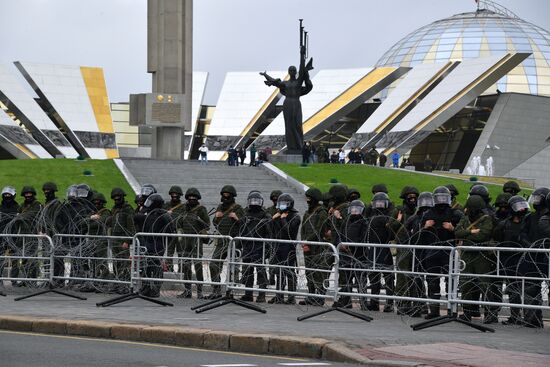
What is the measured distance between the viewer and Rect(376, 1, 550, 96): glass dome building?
269 feet

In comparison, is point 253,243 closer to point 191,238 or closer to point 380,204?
point 191,238

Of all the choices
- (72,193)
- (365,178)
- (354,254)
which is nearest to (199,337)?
(354,254)

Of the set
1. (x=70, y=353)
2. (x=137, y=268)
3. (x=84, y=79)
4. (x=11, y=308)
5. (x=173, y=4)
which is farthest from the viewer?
(x=84, y=79)

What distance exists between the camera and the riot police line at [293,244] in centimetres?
1385

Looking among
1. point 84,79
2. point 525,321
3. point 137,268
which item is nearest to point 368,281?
point 525,321

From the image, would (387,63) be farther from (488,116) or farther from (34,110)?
(34,110)

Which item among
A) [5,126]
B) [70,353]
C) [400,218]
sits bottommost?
[70,353]

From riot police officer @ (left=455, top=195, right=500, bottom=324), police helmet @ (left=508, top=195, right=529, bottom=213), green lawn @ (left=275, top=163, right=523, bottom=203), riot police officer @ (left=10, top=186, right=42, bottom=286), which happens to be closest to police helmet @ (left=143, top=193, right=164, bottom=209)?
riot police officer @ (left=10, top=186, right=42, bottom=286)

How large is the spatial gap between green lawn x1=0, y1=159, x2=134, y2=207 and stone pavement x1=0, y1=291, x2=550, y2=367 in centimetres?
1894

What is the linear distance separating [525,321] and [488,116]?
54456 millimetres

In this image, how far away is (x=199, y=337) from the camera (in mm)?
11766

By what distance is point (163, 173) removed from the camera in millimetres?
38812

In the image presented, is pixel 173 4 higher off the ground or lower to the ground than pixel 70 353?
higher

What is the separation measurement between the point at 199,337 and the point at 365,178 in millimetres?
28809
